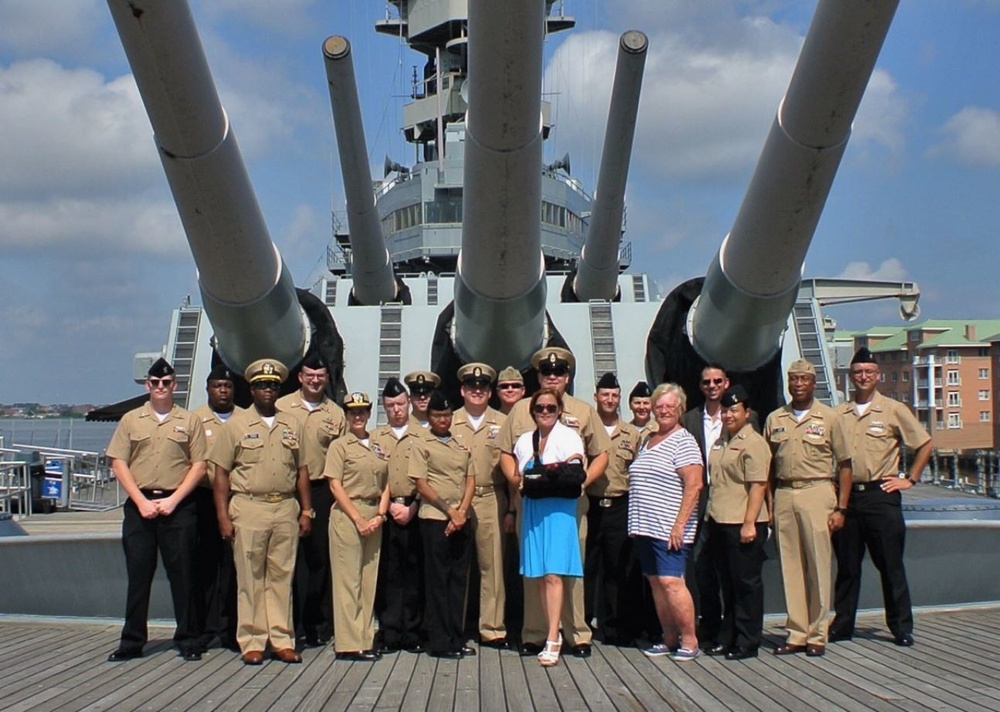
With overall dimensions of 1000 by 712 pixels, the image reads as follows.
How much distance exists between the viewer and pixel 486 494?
5.12 m

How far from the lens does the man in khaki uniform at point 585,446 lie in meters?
4.84

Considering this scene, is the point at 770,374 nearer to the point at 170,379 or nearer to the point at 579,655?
the point at 579,655

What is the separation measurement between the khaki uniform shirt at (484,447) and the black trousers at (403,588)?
0.35 meters

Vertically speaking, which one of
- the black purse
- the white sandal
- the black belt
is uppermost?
the black purse

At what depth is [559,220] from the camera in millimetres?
15484

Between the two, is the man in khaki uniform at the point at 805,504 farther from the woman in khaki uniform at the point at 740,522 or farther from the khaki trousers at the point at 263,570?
the khaki trousers at the point at 263,570

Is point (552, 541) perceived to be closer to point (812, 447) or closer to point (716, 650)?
point (716, 650)

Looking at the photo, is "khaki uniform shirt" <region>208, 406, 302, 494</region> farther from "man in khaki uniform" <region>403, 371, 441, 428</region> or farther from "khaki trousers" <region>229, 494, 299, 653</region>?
"man in khaki uniform" <region>403, 371, 441, 428</region>

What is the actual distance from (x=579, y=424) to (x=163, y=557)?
72.6 inches

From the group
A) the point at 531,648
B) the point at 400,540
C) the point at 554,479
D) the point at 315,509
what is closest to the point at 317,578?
the point at 315,509

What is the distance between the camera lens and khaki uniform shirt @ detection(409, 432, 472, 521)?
193 inches

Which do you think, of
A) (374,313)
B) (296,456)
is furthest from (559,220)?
(296,456)

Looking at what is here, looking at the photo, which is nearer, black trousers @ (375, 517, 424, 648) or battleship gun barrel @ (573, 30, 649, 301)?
black trousers @ (375, 517, 424, 648)

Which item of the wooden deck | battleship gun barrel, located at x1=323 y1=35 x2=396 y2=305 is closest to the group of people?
the wooden deck
